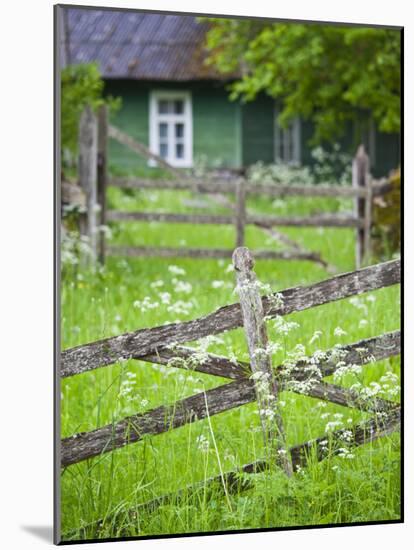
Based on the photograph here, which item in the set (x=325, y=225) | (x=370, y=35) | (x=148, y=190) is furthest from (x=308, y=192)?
(x=370, y=35)

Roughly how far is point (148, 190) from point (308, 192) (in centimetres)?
185

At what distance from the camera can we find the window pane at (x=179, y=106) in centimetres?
1522

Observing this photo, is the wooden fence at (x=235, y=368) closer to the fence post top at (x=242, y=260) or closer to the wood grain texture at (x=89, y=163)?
the fence post top at (x=242, y=260)

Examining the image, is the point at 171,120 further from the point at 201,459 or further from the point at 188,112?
the point at 201,459

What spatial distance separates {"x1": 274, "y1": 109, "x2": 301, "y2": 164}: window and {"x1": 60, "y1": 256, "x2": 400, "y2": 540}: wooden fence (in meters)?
10.2

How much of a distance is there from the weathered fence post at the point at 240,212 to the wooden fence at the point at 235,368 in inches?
158

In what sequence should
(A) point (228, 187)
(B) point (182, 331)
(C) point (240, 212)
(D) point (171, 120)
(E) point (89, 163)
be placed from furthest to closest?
1. (D) point (171, 120)
2. (A) point (228, 187)
3. (C) point (240, 212)
4. (E) point (89, 163)
5. (B) point (182, 331)

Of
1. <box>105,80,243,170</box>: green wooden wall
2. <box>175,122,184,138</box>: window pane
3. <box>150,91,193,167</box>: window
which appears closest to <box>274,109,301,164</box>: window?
<box>105,80,243,170</box>: green wooden wall

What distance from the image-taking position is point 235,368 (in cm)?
502

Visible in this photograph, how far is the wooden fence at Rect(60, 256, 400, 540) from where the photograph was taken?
4926mm

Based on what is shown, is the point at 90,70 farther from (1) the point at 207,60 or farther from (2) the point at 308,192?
(1) the point at 207,60

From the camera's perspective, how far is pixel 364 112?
14805 mm

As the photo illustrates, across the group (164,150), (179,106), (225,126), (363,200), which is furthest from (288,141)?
(363,200)

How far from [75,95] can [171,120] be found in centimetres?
630
